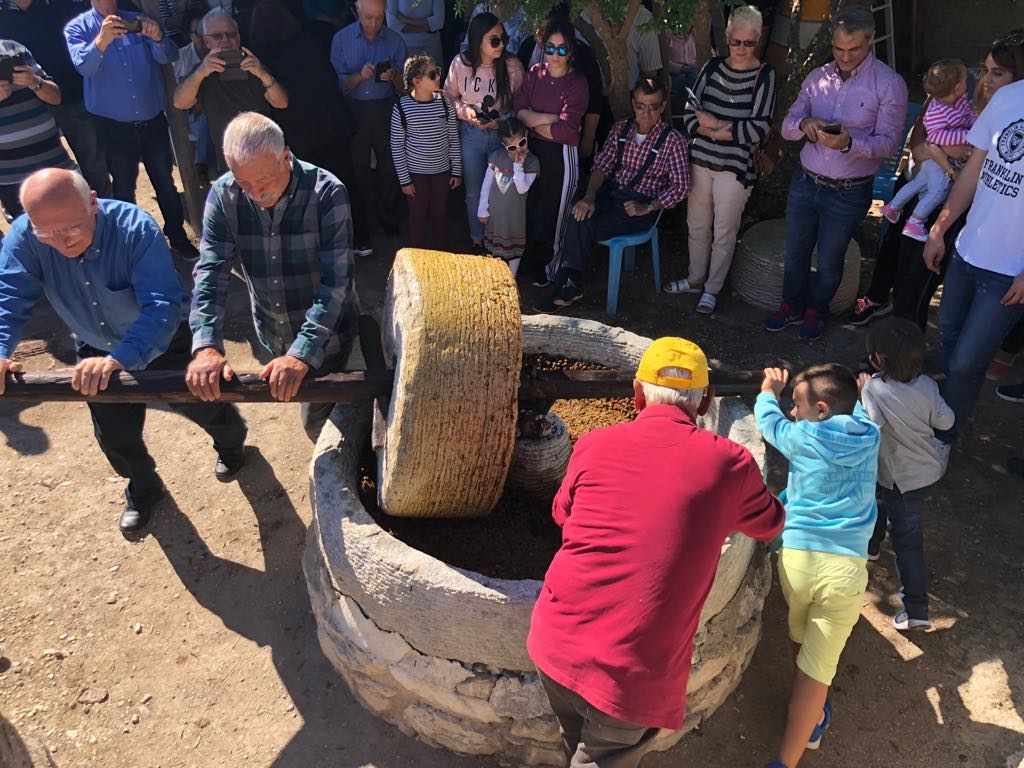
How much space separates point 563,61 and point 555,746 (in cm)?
→ 438

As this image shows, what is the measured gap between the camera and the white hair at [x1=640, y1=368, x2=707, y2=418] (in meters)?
2.74

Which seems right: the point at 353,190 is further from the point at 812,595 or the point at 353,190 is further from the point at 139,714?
the point at 812,595

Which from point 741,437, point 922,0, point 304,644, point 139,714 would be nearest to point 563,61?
point 741,437

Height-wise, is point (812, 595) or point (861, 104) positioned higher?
point (861, 104)

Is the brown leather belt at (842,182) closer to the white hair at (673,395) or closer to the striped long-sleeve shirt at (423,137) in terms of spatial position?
the striped long-sleeve shirt at (423,137)

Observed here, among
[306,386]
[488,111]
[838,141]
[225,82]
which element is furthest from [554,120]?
[306,386]

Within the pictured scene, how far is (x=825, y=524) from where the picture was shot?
10.6 feet

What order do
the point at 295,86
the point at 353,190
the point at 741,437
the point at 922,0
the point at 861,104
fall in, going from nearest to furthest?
the point at 741,437, the point at 861,104, the point at 295,86, the point at 353,190, the point at 922,0

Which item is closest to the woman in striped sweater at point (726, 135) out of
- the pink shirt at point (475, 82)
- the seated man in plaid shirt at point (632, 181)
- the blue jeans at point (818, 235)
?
the seated man in plaid shirt at point (632, 181)

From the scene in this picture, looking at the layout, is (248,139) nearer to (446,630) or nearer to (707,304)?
(446,630)

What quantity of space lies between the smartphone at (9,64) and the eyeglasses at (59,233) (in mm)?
3098

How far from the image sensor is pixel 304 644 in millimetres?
3941

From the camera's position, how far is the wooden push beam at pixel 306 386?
334 centimetres

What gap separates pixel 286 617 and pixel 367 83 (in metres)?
4.24
